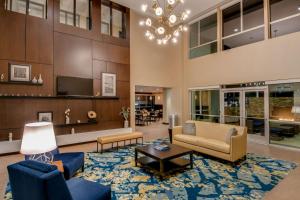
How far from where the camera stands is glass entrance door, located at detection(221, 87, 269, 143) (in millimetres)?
6164

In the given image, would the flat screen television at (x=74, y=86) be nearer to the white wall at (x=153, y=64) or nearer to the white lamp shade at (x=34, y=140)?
the white wall at (x=153, y=64)

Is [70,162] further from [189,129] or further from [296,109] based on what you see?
[296,109]

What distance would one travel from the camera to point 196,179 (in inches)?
132

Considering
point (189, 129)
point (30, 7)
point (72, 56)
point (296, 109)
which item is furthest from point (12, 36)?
point (296, 109)

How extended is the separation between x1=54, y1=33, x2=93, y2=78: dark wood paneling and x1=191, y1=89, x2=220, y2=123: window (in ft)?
17.3

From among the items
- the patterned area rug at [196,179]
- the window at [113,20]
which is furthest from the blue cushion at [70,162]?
the window at [113,20]

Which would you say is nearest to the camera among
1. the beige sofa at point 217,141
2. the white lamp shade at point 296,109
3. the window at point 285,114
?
the beige sofa at point 217,141

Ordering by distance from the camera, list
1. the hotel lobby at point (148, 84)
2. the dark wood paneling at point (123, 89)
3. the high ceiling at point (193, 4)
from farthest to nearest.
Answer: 1. the dark wood paneling at point (123, 89)
2. the high ceiling at point (193, 4)
3. the hotel lobby at point (148, 84)

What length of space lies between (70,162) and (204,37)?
7.93 meters

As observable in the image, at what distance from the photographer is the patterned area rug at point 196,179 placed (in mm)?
2843

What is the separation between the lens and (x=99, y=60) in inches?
279

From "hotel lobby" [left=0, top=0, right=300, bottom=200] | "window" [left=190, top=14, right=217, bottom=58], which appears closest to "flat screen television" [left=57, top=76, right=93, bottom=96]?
"hotel lobby" [left=0, top=0, right=300, bottom=200]

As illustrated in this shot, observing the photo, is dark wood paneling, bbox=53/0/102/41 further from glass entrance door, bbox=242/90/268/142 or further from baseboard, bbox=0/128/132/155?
glass entrance door, bbox=242/90/268/142

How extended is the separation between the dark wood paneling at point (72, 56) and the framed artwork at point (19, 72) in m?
0.83
